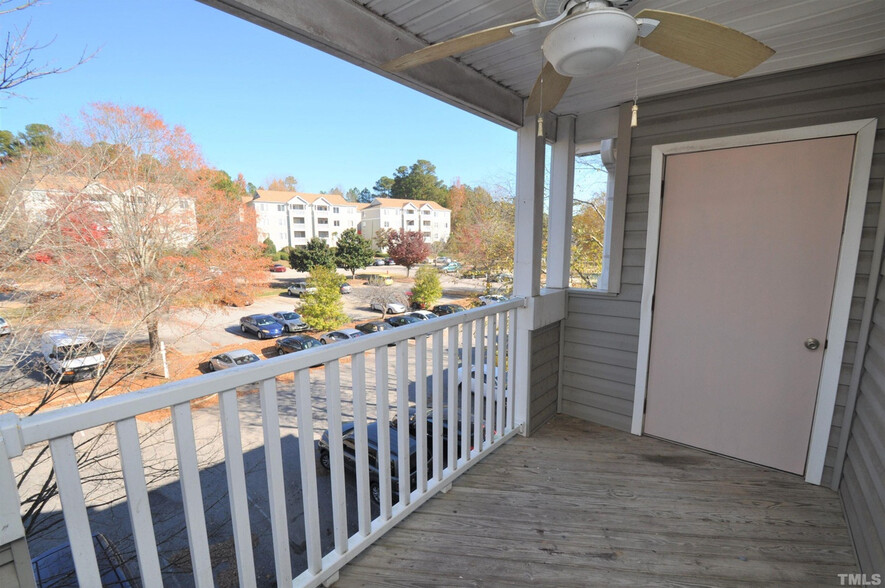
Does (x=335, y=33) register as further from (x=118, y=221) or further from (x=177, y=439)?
(x=118, y=221)

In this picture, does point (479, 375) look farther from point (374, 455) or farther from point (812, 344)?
point (374, 455)

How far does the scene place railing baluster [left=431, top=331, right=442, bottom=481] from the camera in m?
1.68

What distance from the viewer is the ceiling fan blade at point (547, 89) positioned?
4.46ft

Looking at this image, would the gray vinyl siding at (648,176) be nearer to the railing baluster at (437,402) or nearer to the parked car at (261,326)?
the railing baluster at (437,402)

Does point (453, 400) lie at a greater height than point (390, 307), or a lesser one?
greater

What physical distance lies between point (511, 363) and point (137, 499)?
185 centimetres

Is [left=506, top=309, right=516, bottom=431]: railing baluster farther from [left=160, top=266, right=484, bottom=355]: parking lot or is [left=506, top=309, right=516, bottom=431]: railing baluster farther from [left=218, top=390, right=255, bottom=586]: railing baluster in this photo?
[left=160, top=266, right=484, bottom=355]: parking lot

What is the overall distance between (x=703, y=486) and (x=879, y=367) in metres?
0.92

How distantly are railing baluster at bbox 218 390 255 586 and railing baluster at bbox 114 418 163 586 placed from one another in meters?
0.17

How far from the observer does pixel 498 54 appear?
169 cm

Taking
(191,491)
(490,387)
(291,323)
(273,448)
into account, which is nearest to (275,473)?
(273,448)

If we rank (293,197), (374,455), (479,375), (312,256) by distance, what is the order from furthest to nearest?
(293,197), (312,256), (374,455), (479,375)

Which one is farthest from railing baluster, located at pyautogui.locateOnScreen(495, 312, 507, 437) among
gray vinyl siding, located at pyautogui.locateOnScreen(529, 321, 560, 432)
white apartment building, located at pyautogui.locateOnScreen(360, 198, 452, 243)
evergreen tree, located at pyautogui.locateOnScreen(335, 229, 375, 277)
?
white apartment building, located at pyautogui.locateOnScreen(360, 198, 452, 243)

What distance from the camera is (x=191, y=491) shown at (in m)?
0.96
